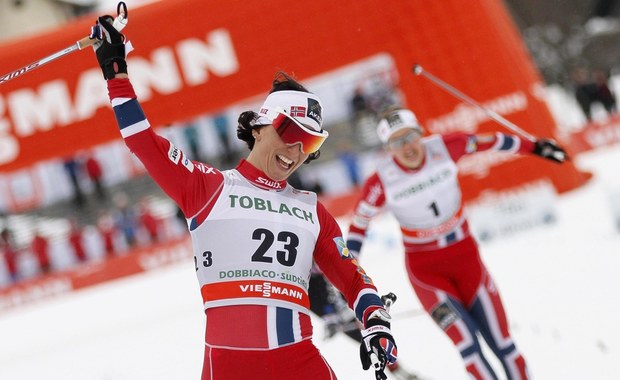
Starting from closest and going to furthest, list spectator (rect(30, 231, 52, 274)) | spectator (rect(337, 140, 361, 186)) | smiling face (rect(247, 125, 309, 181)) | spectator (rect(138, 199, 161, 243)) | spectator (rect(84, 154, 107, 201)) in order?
1. smiling face (rect(247, 125, 309, 181))
2. spectator (rect(30, 231, 52, 274))
3. spectator (rect(337, 140, 361, 186))
4. spectator (rect(138, 199, 161, 243))
5. spectator (rect(84, 154, 107, 201))

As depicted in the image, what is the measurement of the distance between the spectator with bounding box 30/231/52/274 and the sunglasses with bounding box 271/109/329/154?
44.3 feet

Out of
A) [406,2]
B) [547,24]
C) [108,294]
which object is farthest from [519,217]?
[547,24]

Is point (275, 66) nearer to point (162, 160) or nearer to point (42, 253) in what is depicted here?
point (42, 253)

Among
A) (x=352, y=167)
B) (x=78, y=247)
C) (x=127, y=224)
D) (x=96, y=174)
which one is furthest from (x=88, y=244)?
(x=352, y=167)

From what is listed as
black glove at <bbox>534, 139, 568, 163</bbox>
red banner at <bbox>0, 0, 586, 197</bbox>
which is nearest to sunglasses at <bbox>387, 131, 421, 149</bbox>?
black glove at <bbox>534, 139, 568, 163</bbox>

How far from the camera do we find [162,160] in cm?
306

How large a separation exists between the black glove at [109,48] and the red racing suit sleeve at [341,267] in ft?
3.30

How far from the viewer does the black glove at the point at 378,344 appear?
3.17 metres

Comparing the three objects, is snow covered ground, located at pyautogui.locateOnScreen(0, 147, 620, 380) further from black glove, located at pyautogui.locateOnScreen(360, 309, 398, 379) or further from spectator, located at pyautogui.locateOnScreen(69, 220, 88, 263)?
black glove, located at pyautogui.locateOnScreen(360, 309, 398, 379)

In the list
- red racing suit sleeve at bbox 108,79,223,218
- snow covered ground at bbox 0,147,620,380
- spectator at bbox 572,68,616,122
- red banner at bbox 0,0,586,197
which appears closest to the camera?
red racing suit sleeve at bbox 108,79,223,218

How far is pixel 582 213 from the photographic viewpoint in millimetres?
11828

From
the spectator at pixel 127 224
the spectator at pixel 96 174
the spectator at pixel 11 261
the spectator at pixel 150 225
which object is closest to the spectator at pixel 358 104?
the spectator at pixel 150 225

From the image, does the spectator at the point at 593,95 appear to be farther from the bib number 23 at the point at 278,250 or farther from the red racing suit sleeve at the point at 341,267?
the bib number 23 at the point at 278,250

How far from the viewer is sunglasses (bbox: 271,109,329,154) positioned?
3270mm
